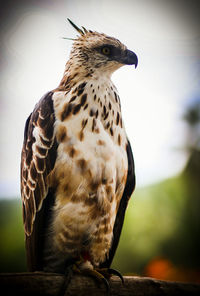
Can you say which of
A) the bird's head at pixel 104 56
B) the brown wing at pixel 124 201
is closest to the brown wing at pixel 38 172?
the bird's head at pixel 104 56

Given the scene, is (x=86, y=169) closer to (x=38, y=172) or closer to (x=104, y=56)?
(x=38, y=172)

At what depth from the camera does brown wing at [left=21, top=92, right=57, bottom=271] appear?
123cm

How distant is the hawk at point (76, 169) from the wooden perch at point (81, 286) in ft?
0.32

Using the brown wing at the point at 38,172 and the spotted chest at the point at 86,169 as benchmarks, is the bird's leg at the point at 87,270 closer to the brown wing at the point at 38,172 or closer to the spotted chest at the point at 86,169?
the spotted chest at the point at 86,169

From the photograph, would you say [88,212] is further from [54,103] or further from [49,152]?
[54,103]

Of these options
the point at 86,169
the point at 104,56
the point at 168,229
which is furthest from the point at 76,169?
the point at 168,229

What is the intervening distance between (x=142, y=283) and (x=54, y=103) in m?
0.83

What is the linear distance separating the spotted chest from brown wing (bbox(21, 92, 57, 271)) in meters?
0.03

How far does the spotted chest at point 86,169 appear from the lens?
4.00 ft

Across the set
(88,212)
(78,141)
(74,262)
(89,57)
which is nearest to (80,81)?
(89,57)

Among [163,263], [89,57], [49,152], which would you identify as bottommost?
[163,263]

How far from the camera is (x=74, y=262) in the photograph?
4.17 feet

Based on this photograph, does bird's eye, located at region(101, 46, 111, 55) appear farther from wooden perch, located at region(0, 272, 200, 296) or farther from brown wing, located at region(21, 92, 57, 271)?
wooden perch, located at region(0, 272, 200, 296)

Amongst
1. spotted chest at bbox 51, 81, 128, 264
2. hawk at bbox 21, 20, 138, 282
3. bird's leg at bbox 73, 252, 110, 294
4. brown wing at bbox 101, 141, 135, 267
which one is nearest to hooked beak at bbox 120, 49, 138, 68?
hawk at bbox 21, 20, 138, 282
